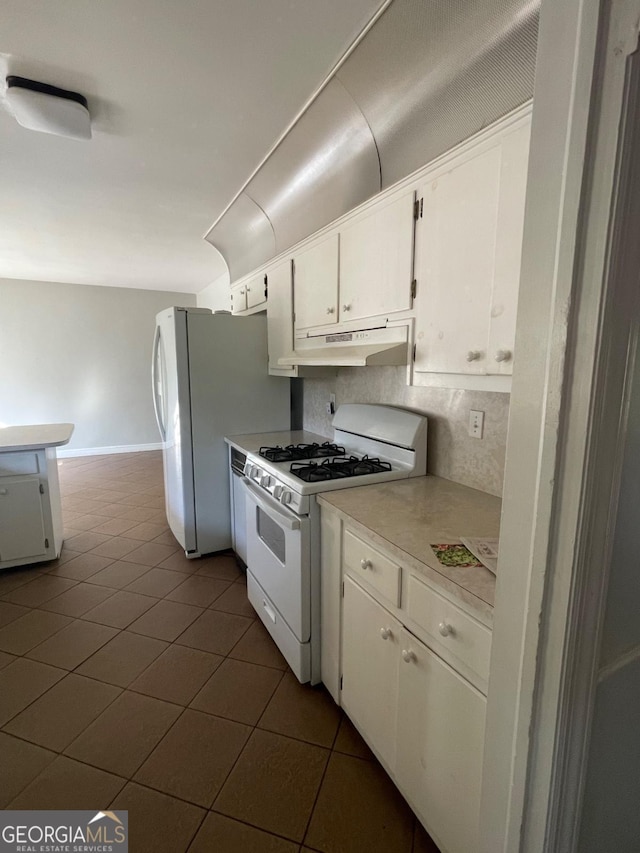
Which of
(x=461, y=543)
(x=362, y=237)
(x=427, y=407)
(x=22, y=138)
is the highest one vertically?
(x=22, y=138)

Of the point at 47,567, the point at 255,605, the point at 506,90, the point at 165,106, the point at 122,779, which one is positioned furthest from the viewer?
the point at 47,567

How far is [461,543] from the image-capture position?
119 cm

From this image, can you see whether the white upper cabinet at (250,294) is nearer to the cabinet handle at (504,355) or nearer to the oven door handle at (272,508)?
the oven door handle at (272,508)

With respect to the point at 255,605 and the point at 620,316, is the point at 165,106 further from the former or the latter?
the point at 255,605

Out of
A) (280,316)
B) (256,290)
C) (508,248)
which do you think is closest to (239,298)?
(256,290)

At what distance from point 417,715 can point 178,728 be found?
1022 millimetres

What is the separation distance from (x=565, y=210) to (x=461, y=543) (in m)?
0.92

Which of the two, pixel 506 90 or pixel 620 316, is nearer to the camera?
pixel 620 316

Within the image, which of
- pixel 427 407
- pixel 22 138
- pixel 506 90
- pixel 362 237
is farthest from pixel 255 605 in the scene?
pixel 22 138

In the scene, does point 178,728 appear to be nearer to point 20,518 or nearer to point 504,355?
point 504,355

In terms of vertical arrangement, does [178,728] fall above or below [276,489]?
below

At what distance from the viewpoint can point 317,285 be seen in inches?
84.7

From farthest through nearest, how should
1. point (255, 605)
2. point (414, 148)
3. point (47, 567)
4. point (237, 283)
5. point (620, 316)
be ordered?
point (237, 283) < point (47, 567) < point (255, 605) < point (414, 148) < point (620, 316)

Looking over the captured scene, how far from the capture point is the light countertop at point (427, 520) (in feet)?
3.21
